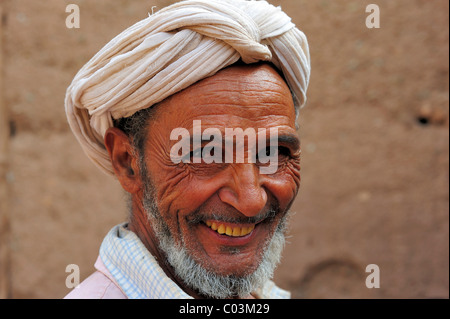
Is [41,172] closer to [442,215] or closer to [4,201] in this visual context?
[4,201]

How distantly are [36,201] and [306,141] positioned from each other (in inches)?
81.4

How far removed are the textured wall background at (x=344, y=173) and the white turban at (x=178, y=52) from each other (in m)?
1.95

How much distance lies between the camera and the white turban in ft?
6.52

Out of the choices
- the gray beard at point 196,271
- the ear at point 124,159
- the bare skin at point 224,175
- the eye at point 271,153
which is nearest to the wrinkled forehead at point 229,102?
the bare skin at point 224,175

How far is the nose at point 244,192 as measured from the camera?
6.35 feet

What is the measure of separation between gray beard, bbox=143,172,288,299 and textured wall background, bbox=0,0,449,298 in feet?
6.39

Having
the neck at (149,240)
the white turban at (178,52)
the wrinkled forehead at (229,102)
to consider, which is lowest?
the neck at (149,240)

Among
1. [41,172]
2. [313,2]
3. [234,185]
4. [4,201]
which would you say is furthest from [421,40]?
[4,201]

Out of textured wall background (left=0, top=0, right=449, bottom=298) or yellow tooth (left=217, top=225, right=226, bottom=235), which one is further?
textured wall background (left=0, top=0, right=449, bottom=298)

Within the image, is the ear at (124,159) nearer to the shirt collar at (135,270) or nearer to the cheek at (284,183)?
the shirt collar at (135,270)

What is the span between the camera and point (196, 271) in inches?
81.4

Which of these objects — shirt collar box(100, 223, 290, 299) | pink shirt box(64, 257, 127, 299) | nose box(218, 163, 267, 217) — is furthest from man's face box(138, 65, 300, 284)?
pink shirt box(64, 257, 127, 299)

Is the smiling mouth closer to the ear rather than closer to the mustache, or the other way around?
the mustache

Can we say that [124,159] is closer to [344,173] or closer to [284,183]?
[284,183]
